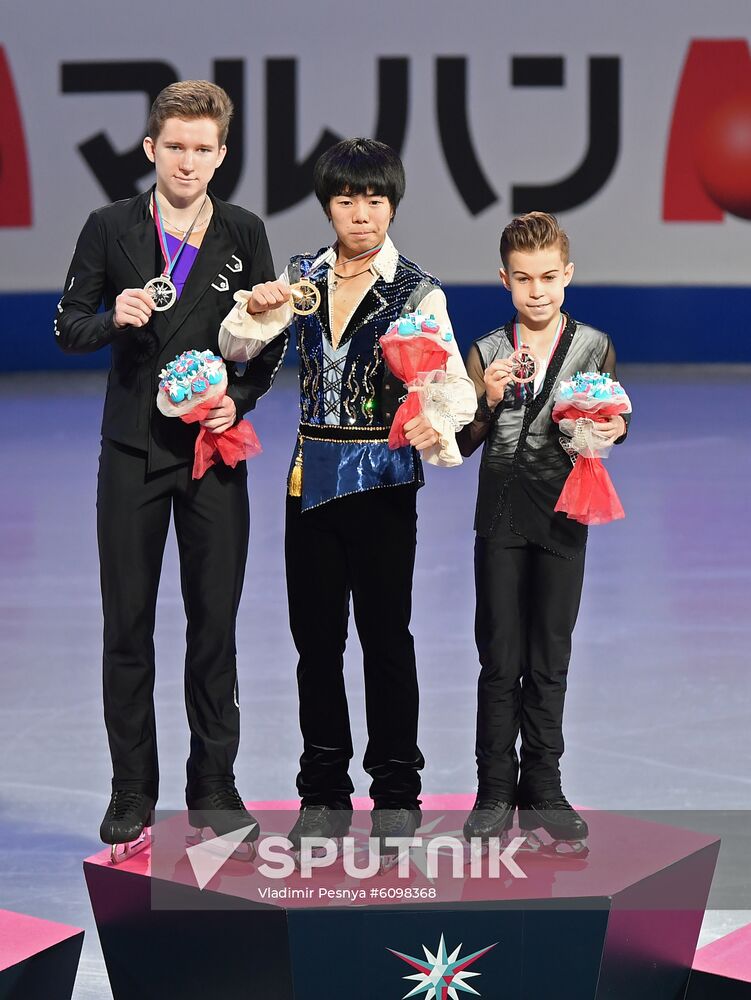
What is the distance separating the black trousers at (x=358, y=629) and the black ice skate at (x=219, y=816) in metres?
0.15

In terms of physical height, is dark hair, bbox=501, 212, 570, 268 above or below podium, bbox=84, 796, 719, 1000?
above

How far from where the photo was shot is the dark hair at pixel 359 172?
3.52 meters

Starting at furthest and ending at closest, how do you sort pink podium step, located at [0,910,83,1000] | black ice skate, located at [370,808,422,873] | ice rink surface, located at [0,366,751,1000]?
1. ice rink surface, located at [0,366,751,1000]
2. black ice skate, located at [370,808,422,873]
3. pink podium step, located at [0,910,83,1000]

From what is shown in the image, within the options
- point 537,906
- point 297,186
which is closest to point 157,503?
point 537,906

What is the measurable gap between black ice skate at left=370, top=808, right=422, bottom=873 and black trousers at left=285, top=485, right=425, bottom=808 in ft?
0.08

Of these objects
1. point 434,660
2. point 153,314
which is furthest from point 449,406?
point 434,660

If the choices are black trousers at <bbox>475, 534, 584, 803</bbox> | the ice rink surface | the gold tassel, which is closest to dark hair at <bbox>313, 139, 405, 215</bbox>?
the gold tassel

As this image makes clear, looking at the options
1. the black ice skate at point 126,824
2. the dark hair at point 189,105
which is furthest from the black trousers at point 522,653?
the dark hair at point 189,105

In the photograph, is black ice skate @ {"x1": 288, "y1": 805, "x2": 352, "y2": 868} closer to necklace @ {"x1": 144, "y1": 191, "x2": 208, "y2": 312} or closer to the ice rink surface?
the ice rink surface

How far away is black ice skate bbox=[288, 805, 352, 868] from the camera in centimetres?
364

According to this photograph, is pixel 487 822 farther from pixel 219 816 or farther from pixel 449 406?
pixel 449 406

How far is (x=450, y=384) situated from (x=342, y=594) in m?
0.55

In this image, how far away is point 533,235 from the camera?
11.9ft

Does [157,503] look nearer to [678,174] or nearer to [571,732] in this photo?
[571,732]
